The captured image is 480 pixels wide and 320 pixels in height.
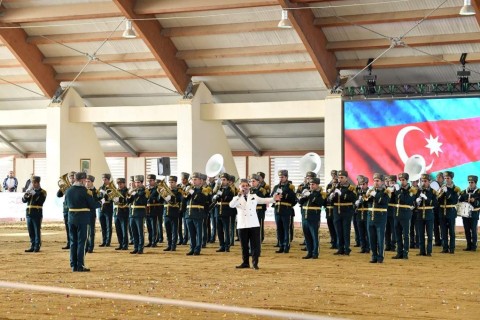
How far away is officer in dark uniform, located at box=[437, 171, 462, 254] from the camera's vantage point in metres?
18.4

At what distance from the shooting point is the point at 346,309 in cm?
998

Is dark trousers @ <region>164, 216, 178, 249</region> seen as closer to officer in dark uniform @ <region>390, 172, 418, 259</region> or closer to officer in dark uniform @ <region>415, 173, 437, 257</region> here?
officer in dark uniform @ <region>390, 172, 418, 259</region>

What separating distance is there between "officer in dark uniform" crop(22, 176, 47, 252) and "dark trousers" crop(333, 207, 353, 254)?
5632 mm

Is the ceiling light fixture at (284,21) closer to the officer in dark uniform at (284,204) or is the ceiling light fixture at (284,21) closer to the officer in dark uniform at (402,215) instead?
the officer in dark uniform at (284,204)

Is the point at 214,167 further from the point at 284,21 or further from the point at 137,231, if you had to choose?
the point at 284,21

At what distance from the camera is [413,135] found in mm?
26062

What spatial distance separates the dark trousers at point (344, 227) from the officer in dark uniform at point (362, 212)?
0.26 meters

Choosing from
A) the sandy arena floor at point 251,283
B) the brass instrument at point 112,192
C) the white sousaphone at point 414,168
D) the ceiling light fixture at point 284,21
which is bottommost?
the sandy arena floor at point 251,283

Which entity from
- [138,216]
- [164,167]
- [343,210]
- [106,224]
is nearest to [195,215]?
[138,216]

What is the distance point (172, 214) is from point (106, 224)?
1844mm

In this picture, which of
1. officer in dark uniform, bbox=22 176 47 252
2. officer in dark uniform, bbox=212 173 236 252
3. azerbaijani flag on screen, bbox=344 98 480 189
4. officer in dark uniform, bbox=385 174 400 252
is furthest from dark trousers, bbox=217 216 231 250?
azerbaijani flag on screen, bbox=344 98 480 189

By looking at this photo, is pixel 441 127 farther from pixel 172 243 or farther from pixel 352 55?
pixel 172 243

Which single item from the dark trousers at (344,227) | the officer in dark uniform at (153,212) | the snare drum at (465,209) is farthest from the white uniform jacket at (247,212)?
the snare drum at (465,209)

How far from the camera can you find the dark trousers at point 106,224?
19594 mm
